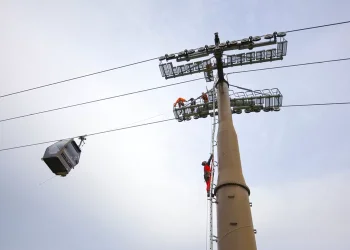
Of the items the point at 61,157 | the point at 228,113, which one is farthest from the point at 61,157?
the point at 228,113

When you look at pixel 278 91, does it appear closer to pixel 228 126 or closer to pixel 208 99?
pixel 208 99

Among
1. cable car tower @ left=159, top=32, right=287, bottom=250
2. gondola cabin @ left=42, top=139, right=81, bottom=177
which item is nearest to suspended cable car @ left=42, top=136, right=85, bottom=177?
gondola cabin @ left=42, top=139, right=81, bottom=177

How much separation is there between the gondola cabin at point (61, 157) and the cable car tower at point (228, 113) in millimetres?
4737

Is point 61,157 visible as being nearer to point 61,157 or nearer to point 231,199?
point 61,157

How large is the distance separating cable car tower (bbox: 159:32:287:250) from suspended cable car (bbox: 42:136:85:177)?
15.5 ft

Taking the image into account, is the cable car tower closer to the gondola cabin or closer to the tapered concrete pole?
the tapered concrete pole

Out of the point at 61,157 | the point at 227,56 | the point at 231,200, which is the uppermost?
the point at 227,56

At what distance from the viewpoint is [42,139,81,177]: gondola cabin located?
29.3ft

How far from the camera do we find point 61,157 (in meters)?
9.02

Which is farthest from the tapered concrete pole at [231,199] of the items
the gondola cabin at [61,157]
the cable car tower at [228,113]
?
the gondola cabin at [61,157]

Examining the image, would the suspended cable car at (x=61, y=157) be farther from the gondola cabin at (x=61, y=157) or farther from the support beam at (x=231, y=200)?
the support beam at (x=231, y=200)

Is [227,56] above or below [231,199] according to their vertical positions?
above

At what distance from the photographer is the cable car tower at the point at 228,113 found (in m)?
6.04

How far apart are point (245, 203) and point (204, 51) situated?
5825mm
